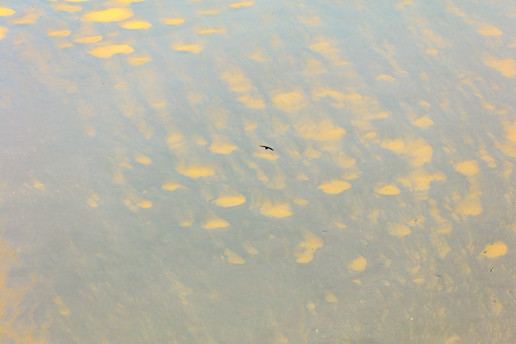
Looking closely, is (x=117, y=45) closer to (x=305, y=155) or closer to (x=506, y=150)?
(x=305, y=155)

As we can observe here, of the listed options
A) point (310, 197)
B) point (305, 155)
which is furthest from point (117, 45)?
point (310, 197)

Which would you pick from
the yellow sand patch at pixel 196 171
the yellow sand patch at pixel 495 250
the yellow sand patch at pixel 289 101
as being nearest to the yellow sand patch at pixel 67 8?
the yellow sand patch at pixel 289 101

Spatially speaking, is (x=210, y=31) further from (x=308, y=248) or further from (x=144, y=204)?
(x=308, y=248)

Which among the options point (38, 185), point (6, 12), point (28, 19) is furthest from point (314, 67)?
point (6, 12)

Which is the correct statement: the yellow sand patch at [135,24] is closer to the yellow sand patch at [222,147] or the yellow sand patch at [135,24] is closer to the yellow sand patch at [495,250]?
the yellow sand patch at [222,147]

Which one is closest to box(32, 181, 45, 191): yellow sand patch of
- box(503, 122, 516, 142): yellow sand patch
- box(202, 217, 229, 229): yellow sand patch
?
box(202, 217, 229, 229): yellow sand patch

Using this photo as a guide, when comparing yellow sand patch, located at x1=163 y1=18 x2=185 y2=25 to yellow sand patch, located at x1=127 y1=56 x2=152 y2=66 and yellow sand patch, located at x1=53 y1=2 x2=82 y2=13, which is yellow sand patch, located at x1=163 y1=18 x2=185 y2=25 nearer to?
yellow sand patch, located at x1=127 y1=56 x2=152 y2=66
